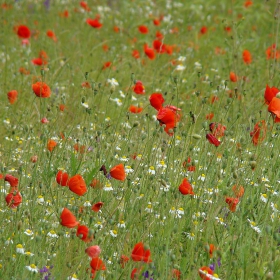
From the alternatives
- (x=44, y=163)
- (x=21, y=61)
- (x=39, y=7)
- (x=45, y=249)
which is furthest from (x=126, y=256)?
(x=39, y=7)

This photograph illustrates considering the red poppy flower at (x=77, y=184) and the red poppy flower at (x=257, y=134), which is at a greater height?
the red poppy flower at (x=257, y=134)

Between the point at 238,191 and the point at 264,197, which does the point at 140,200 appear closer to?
the point at 238,191

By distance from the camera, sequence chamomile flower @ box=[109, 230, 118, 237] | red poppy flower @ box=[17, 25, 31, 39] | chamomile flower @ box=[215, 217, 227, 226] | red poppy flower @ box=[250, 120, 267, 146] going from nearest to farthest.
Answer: chamomile flower @ box=[109, 230, 118, 237]
chamomile flower @ box=[215, 217, 227, 226]
red poppy flower @ box=[250, 120, 267, 146]
red poppy flower @ box=[17, 25, 31, 39]

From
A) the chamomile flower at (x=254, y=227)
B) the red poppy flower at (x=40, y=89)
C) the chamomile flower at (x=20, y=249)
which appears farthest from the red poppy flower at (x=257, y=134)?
the chamomile flower at (x=20, y=249)

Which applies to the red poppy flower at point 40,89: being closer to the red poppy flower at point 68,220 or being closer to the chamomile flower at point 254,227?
the red poppy flower at point 68,220

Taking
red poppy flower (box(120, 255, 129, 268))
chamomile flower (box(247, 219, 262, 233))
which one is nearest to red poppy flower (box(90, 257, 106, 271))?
red poppy flower (box(120, 255, 129, 268))

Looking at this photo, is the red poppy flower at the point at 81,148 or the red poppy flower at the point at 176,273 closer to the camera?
the red poppy flower at the point at 176,273

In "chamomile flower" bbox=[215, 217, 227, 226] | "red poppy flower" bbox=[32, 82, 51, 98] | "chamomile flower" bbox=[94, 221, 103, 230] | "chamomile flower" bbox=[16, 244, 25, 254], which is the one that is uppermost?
"red poppy flower" bbox=[32, 82, 51, 98]

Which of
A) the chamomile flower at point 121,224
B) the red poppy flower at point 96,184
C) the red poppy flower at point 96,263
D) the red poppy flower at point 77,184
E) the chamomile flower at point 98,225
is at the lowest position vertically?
the chamomile flower at point 98,225

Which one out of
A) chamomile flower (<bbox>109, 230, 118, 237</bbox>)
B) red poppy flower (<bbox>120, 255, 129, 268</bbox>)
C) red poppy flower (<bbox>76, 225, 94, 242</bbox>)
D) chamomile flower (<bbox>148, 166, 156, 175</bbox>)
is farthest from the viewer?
chamomile flower (<bbox>148, 166, 156, 175</bbox>)

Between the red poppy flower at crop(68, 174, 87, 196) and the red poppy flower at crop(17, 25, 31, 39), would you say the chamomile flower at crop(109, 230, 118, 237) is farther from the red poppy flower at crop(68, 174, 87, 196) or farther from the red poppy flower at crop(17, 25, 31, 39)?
the red poppy flower at crop(17, 25, 31, 39)

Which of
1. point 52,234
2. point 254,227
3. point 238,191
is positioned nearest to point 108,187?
point 52,234

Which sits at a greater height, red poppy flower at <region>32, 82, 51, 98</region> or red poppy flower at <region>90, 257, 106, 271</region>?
red poppy flower at <region>32, 82, 51, 98</region>

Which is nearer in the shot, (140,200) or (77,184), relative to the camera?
(77,184)
